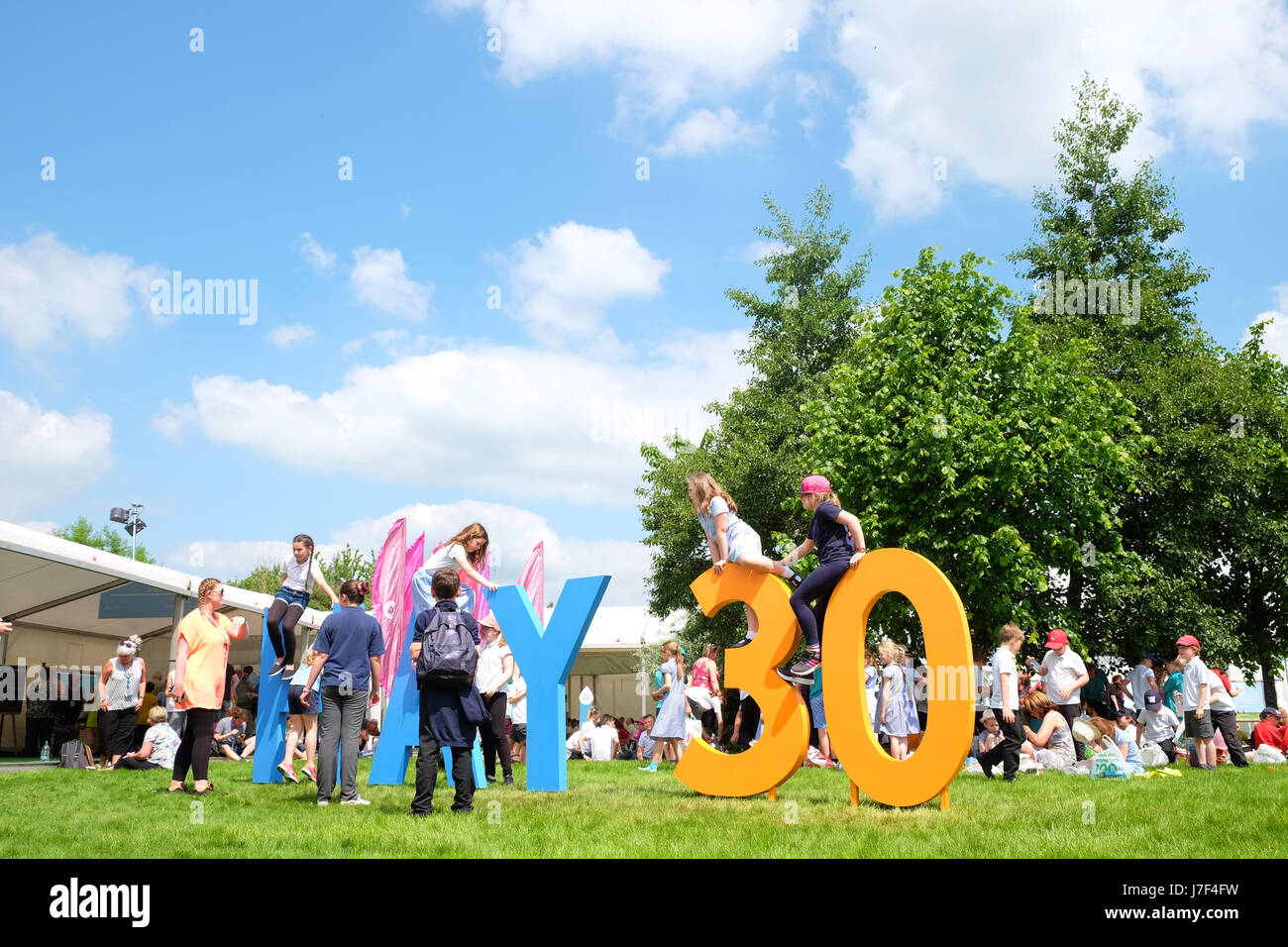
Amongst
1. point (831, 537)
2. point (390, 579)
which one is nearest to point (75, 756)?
point (390, 579)

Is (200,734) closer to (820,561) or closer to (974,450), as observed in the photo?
(820,561)

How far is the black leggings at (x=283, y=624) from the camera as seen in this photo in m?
10.5

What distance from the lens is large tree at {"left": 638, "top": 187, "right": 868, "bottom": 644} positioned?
30.4m

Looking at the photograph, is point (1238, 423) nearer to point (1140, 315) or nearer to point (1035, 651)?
point (1140, 315)

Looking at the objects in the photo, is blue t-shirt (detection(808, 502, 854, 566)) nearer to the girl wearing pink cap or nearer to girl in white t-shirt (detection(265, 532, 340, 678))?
the girl wearing pink cap

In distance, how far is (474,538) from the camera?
30.1 ft

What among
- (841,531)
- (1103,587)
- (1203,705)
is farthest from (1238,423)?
(841,531)

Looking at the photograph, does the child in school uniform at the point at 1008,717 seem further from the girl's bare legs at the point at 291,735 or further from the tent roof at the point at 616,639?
the tent roof at the point at 616,639

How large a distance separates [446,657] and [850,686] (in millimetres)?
3391

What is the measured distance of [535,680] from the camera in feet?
Answer: 30.3

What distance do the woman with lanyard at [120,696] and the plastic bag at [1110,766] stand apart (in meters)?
13.2

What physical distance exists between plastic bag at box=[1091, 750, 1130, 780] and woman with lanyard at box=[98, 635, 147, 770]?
1322 centimetres

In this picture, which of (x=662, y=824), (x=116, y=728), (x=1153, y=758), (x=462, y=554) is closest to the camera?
(x=662, y=824)

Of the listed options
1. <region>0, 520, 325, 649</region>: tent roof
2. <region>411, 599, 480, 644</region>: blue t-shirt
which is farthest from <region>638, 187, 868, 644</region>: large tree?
<region>411, 599, 480, 644</region>: blue t-shirt
